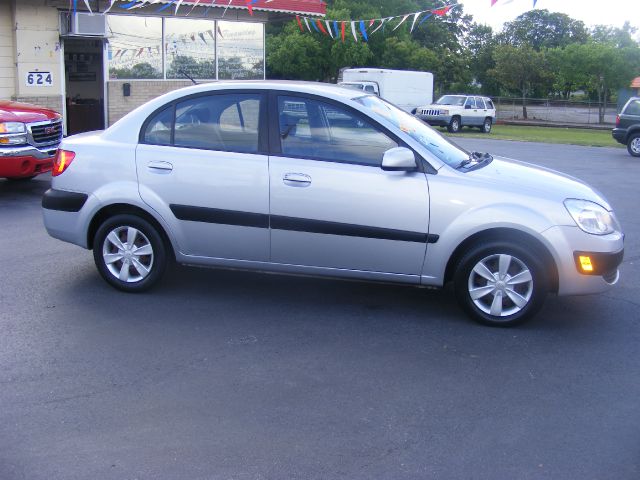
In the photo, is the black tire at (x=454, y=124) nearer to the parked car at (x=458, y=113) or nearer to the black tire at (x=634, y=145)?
the parked car at (x=458, y=113)

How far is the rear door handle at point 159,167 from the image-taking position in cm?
623

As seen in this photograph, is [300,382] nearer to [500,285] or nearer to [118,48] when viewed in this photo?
[500,285]

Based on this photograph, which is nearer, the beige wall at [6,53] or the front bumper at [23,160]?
the front bumper at [23,160]

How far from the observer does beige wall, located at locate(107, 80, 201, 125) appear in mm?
19016

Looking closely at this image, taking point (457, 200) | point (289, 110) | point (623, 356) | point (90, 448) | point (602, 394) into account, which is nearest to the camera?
point (90, 448)

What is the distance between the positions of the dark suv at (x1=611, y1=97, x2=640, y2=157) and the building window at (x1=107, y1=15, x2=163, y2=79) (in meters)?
12.1

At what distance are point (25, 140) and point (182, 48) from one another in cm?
1027

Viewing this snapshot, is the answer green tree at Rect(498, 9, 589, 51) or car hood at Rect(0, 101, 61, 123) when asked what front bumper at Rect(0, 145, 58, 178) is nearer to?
car hood at Rect(0, 101, 61, 123)

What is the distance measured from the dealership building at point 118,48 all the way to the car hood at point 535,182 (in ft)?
41.4

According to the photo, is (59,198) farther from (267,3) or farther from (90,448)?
(267,3)

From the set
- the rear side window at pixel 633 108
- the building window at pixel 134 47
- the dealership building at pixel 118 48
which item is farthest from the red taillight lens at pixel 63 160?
the rear side window at pixel 633 108

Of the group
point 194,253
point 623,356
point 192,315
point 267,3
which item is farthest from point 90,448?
point 267,3

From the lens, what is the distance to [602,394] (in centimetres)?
475

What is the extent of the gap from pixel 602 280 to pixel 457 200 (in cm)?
122
